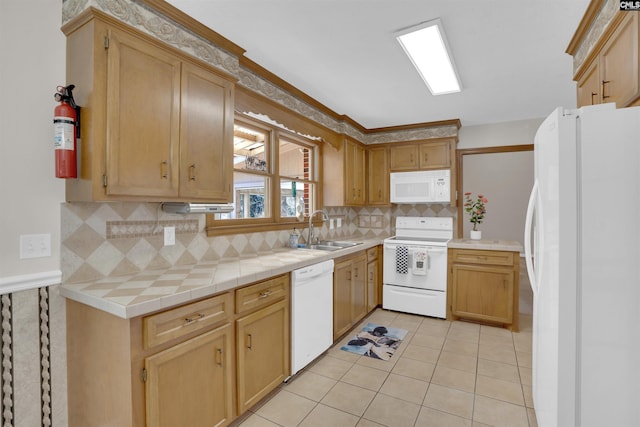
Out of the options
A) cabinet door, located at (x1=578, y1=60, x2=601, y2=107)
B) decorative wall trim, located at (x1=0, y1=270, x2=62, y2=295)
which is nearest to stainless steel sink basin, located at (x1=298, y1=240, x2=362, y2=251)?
decorative wall trim, located at (x1=0, y1=270, x2=62, y2=295)

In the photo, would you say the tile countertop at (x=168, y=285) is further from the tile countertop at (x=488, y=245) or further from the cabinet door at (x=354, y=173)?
the tile countertop at (x=488, y=245)

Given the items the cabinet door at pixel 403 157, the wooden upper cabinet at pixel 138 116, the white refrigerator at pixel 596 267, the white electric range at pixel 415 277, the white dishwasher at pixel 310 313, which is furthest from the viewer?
the cabinet door at pixel 403 157

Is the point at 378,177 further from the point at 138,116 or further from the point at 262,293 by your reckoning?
the point at 138,116

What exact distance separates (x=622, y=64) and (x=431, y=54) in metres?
1.12

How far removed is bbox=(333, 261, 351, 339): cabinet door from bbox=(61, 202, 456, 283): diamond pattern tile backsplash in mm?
815

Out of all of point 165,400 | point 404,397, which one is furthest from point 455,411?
point 165,400

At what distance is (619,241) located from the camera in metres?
1.20

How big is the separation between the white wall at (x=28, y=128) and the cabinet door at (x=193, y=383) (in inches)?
31.1

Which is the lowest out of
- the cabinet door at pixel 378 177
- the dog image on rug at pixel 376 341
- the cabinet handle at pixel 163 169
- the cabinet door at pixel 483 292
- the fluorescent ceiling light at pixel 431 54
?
the dog image on rug at pixel 376 341

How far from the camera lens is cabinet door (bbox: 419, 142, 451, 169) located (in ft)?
13.3

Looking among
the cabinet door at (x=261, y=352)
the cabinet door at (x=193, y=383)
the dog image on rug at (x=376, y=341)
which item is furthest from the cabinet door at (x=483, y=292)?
the cabinet door at (x=193, y=383)

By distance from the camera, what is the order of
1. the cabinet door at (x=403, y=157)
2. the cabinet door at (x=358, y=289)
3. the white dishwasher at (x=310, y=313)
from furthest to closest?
the cabinet door at (x=403, y=157)
the cabinet door at (x=358, y=289)
the white dishwasher at (x=310, y=313)

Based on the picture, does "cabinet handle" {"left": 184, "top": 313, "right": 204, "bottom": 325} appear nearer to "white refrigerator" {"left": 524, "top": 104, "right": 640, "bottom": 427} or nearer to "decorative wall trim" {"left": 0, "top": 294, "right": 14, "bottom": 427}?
"decorative wall trim" {"left": 0, "top": 294, "right": 14, "bottom": 427}

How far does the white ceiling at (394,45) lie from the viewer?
177 cm
